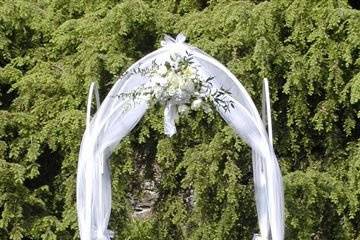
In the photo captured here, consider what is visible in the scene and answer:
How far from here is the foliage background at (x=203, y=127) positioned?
15.2 ft

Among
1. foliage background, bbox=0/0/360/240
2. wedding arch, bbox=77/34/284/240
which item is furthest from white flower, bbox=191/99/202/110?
foliage background, bbox=0/0/360/240

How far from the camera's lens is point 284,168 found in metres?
4.83

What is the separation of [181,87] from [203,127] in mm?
1399

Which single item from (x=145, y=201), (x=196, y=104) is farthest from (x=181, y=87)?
(x=145, y=201)

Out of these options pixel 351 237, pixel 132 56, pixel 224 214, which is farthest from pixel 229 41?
pixel 351 237

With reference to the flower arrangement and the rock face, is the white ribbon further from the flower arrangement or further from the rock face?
the rock face

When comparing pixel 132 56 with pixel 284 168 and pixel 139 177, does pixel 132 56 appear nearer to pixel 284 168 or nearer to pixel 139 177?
pixel 139 177

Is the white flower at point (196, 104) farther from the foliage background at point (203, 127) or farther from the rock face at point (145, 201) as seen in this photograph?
the rock face at point (145, 201)

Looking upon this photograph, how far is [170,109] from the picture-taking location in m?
3.65

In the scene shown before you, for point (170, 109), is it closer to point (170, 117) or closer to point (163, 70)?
point (170, 117)

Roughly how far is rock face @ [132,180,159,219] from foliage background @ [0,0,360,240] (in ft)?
0.34

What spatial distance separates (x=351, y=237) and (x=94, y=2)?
8.42 ft

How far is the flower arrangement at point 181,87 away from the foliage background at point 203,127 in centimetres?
103

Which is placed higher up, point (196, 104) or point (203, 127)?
point (203, 127)
